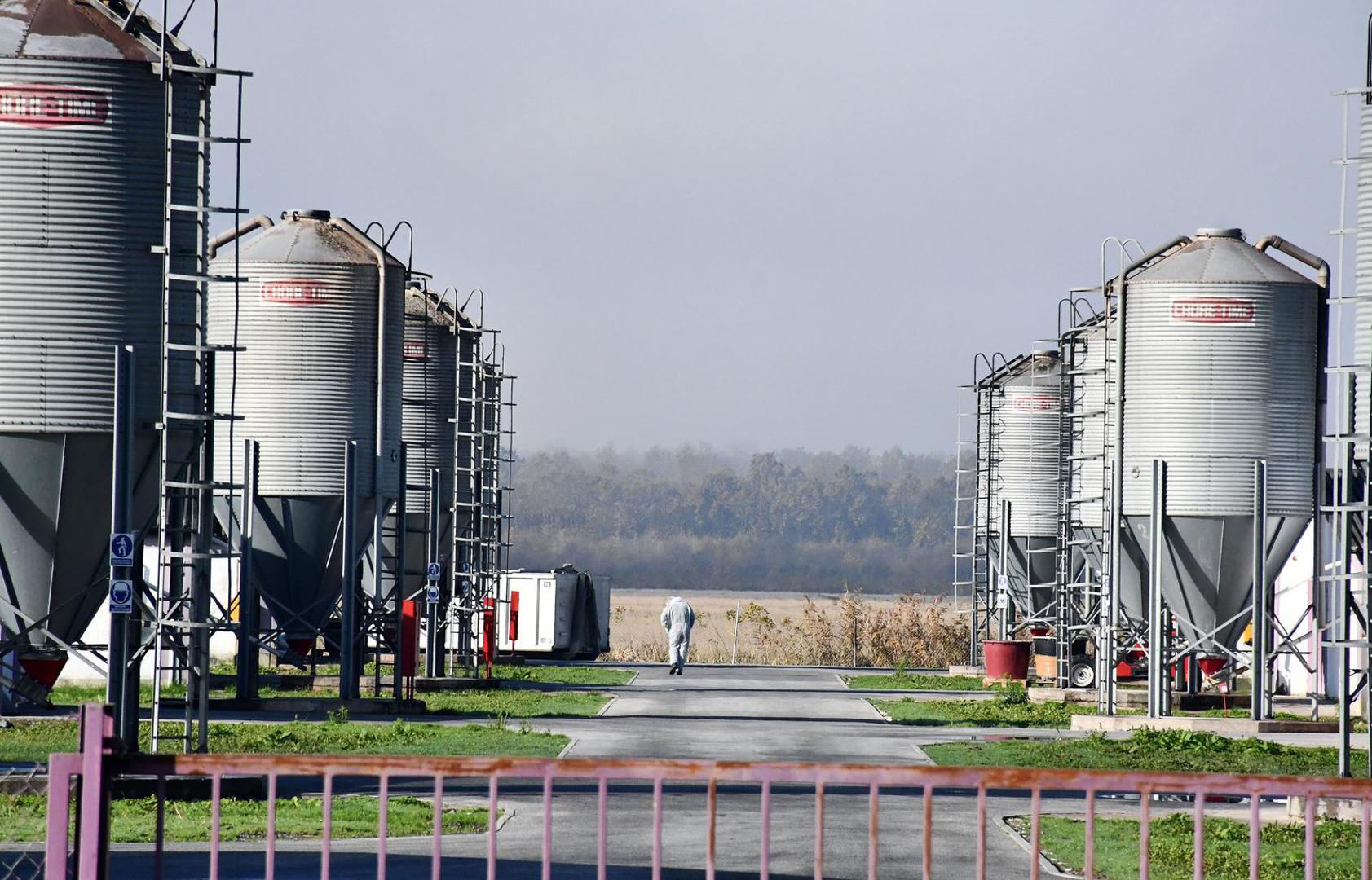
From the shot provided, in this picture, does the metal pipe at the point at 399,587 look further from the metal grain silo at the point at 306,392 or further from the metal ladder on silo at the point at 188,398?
the metal ladder on silo at the point at 188,398

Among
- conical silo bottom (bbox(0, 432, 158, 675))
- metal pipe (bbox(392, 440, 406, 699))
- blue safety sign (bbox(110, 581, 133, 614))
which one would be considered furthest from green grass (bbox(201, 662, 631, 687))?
blue safety sign (bbox(110, 581, 133, 614))

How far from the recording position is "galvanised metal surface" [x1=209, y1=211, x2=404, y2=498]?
31531mm

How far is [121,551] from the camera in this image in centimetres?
1855

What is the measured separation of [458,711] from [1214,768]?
1310 cm

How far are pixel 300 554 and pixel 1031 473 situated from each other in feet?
72.7

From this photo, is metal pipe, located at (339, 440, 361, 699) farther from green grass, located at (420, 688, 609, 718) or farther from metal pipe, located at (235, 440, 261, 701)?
green grass, located at (420, 688, 609, 718)

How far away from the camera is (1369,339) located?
19406 millimetres

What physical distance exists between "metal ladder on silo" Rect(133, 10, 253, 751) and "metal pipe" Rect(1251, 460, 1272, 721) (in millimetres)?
16471

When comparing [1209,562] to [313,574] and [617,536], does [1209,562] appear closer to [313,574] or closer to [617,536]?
[313,574]

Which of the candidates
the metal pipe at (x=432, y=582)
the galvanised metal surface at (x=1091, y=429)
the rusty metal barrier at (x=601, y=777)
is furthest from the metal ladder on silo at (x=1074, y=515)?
the rusty metal barrier at (x=601, y=777)

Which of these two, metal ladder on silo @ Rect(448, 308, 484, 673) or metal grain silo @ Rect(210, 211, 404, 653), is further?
metal ladder on silo @ Rect(448, 308, 484, 673)

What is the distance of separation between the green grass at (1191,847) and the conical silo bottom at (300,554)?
1631cm

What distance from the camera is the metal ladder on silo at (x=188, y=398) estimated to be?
1967 centimetres

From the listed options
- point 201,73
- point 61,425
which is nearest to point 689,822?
point 61,425
